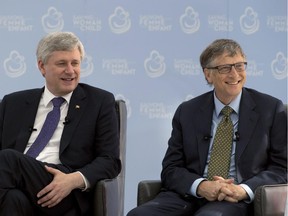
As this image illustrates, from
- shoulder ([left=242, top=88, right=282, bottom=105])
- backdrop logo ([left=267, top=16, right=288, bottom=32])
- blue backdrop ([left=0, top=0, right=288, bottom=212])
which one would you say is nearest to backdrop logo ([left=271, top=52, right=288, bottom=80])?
blue backdrop ([left=0, top=0, right=288, bottom=212])

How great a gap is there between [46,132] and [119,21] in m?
2.56

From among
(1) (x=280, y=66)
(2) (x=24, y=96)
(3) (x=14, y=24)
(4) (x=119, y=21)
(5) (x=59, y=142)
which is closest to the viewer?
(5) (x=59, y=142)

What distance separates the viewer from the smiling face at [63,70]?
430 centimetres

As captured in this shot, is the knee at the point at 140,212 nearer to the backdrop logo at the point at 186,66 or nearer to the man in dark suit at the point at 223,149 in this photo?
the man in dark suit at the point at 223,149

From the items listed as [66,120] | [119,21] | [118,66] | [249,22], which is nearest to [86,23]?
[119,21]

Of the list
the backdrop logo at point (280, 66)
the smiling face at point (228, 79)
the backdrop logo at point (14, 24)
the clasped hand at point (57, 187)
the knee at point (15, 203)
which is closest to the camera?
the knee at point (15, 203)

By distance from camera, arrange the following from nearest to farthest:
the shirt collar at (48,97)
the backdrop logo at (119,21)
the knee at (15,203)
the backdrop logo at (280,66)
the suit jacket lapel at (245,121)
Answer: the knee at (15,203) < the suit jacket lapel at (245,121) < the shirt collar at (48,97) < the backdrop logo at (119,21) < the backdrop logo at (280,66)

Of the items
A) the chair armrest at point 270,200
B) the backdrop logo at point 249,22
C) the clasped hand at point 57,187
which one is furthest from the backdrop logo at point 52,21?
the chair armrest at point 270,200

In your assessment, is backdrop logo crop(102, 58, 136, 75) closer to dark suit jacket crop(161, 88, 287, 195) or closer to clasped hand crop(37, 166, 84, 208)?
dark suit jacket crop(161, 88, 287, 195)

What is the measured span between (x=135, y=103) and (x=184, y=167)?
237 centimetres

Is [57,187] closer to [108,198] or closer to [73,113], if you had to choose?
[108,198]

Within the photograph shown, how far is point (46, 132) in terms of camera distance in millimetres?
4273

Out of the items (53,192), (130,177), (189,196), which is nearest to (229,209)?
(189,196)

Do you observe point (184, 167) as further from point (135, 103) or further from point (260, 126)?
point (135, 103)
